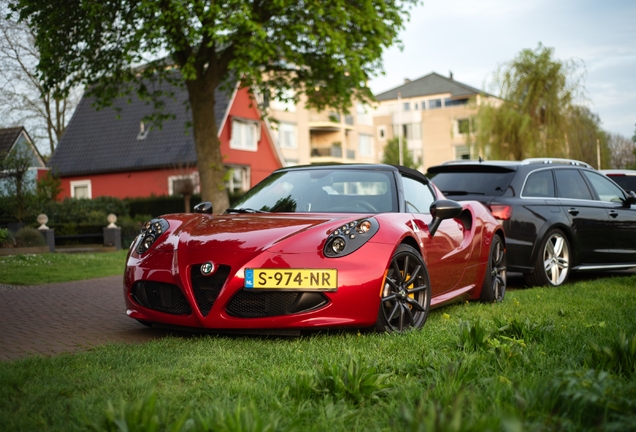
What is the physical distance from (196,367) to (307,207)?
2339mm

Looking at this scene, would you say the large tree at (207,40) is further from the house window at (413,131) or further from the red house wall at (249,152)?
the house window at (413,131)

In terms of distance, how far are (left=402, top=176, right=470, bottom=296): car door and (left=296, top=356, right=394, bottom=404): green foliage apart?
8.55 ft

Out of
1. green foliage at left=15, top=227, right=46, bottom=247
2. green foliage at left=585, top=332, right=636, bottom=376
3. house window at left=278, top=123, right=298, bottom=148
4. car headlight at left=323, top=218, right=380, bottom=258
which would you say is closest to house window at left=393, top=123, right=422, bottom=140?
house window at left=278, top=123, right=298, bottom=148

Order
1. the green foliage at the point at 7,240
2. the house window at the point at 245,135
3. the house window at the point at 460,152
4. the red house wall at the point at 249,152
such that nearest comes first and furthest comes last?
the green foliage at the point at 7,240 → the red house wall at the point at 249,152 → the house window at the point at 245,135 → the house window at the point at 460,152

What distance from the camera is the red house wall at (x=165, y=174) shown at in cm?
3488

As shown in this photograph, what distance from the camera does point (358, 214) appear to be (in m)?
5.82

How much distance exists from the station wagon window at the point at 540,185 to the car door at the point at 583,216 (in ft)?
0.54

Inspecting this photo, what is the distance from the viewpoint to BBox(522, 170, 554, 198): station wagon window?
906 cm

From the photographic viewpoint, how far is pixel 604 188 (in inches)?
405

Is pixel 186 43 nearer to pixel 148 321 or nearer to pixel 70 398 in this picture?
pixel 148 321

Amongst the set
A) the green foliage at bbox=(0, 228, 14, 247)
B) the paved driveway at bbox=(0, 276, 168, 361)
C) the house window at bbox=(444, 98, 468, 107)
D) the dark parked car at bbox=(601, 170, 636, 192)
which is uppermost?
the house window at bbox=(444, 98, 468, 107)

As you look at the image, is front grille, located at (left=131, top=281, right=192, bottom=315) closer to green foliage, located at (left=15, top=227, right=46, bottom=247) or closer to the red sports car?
the red sports car

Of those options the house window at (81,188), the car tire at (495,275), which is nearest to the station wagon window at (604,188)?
the car tire at (495,275)

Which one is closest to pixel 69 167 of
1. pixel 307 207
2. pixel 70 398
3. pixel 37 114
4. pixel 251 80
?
pixel 37 114
